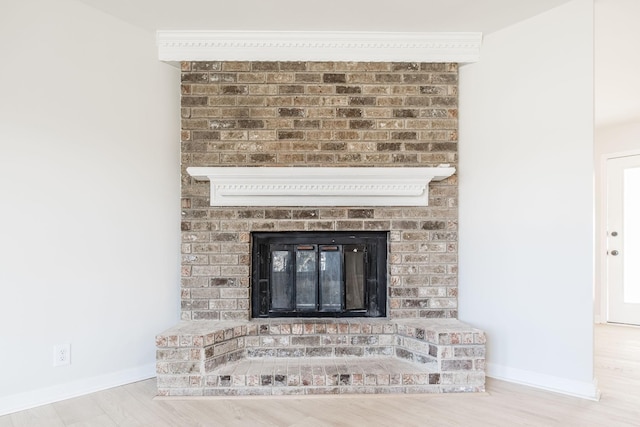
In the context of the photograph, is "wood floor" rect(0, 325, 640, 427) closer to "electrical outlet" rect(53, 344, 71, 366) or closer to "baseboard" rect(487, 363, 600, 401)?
"baseboard" rect(487, 363, 600, 401)

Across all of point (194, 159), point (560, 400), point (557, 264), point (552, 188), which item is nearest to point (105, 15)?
point (194, 159)

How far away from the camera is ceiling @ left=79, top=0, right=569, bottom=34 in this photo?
207cm

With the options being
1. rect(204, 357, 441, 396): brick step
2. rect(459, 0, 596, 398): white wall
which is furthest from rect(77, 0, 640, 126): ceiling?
rect(204, 357, 441, 396): brick step

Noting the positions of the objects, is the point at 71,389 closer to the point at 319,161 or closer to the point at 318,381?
the point at 318,381

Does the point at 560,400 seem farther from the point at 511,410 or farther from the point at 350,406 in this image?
the point at 350,406

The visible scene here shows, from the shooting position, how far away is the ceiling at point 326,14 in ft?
6.79

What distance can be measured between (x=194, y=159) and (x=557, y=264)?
2.43 metres

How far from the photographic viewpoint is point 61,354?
2.02m

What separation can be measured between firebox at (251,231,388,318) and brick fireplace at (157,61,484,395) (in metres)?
0.07

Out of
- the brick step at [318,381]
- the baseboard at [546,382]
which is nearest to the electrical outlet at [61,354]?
the brick step at [318,381]

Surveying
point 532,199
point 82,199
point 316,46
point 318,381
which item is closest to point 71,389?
point 82,199

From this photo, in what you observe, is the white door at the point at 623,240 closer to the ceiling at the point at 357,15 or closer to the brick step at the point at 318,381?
the ceiling at the point at 357,15

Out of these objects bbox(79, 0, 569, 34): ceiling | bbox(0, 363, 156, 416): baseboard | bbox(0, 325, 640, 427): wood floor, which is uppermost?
bbox(79, 0, 569, 34): ceiling

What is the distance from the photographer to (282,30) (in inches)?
92.0
